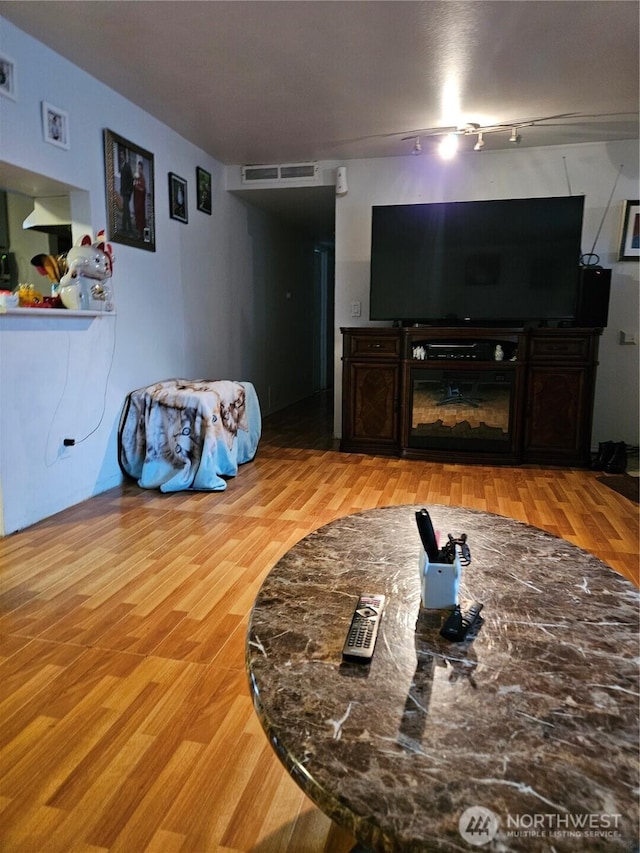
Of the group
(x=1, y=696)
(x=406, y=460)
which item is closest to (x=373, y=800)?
(x=1, y=696)

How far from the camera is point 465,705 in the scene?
728 millimetres

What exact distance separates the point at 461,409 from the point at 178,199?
2549mm

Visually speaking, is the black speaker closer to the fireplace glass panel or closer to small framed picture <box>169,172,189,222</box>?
the fireplace glass panel

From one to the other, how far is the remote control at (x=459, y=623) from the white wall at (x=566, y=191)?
3.82 metres

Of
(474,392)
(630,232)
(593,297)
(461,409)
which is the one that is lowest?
(461,409)

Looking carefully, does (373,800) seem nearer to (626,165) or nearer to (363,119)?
(363,119)

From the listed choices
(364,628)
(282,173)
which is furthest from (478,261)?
(364,628)

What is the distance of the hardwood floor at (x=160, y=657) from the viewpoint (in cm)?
106

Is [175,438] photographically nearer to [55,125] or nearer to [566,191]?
[55,125]

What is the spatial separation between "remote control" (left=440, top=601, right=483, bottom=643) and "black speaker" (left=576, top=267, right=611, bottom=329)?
3.50 meters

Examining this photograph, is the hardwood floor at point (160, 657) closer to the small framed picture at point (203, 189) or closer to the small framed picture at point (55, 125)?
the small framed picture at point (55, 125)

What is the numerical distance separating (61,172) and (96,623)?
226cm

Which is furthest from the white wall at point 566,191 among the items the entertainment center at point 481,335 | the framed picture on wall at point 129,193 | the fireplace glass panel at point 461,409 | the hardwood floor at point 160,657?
the framed picture on wall at point 129,193

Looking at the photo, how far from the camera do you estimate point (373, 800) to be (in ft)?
1.93
